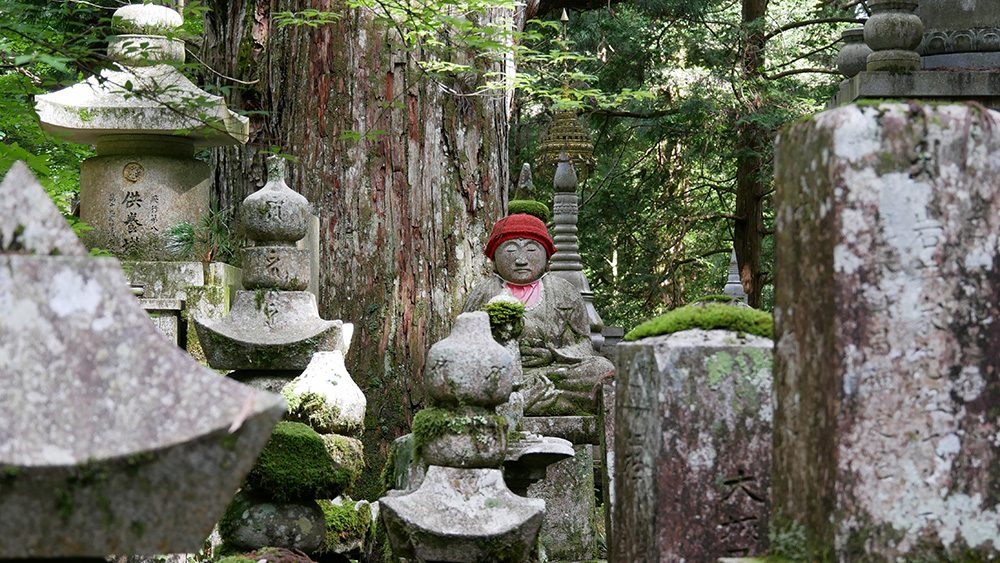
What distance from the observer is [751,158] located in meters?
19.7

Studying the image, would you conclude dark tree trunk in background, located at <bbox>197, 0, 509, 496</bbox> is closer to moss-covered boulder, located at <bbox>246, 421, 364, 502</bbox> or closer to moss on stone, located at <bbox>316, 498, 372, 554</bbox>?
moss on stone, located at <bbox>316, 498, 372, 554</bbox>

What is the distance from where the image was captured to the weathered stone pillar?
3547 mm

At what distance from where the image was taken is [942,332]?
358cm

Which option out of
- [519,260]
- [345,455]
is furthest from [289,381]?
[519,260]

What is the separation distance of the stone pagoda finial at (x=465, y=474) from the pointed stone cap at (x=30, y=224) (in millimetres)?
4033

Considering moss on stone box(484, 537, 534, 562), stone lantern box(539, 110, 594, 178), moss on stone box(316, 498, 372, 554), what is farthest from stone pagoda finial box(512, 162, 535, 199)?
moss on stone box(484, 537, 534, 562)

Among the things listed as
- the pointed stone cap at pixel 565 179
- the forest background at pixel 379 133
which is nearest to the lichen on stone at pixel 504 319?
the forest background at pixel 379 133

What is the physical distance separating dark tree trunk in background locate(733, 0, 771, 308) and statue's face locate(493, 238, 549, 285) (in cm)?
887

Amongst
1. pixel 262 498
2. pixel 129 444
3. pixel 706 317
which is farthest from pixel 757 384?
pixel 262 498

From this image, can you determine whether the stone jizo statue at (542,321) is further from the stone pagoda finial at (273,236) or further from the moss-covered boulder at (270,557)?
the moss-covered boulder at (270,557)

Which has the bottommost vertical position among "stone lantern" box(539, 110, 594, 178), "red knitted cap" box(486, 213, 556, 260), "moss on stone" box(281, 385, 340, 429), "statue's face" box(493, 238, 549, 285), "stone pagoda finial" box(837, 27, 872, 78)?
"moss on stone" box(281, 385, 340, 429)

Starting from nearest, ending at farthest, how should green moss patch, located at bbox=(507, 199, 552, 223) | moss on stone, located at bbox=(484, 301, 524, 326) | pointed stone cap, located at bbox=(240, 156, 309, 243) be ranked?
moss on stone, located at bbox=(484, 301, 524, 326), pointed stone cap, located at bbox=(240, 156, 309, 243), green moss patch, located at bbox=(507, 199, 552, 223)

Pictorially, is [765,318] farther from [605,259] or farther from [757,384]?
[605,259]

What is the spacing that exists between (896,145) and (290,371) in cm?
532
